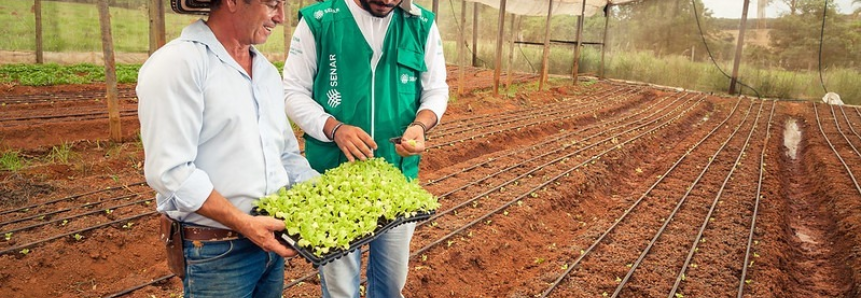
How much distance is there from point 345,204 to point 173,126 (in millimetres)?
557

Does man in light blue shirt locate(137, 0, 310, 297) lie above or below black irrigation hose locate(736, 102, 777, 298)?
above

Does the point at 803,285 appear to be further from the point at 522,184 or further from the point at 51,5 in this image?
the point at 51,5

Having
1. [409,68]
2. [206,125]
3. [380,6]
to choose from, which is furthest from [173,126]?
[409,68]

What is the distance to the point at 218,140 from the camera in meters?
1.38

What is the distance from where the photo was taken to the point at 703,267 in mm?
4215

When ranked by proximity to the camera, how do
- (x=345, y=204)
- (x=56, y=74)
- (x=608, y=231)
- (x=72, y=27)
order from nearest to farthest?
(x=345, y=204) < (x=608, y=231) < (x=56, y=74) < (x=72, y=27)

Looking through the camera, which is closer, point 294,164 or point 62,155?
point 294,164

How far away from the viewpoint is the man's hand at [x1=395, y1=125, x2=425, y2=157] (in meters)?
1.88

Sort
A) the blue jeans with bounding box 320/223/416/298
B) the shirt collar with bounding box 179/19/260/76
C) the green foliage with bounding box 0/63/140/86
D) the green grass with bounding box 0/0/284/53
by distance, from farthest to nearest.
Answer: the green grass with bounding box 0/0/284/53 → the green foliage with bounding box 0/63/140/86 → the blue jeans with bounding box 320/223/416/298 → the shirt collar with bounding box 179/19/260/76

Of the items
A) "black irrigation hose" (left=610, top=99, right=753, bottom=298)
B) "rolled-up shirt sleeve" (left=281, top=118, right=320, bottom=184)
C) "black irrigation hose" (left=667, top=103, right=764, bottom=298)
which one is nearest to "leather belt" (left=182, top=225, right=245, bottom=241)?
"rolled-up shirt sleeve" (left=281, top=118, right=320, bottom=184)

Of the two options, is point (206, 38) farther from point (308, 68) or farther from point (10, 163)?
point (10, 163)

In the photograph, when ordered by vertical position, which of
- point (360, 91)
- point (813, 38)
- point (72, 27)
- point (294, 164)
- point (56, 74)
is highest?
point (813, 38)

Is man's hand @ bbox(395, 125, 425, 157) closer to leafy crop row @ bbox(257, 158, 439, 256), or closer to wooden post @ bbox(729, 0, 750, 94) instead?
leafy crop row @ bbox(257, 158, 439, 256)

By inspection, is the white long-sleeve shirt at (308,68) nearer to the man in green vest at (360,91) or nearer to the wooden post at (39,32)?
the man in green vest at (360,91)
